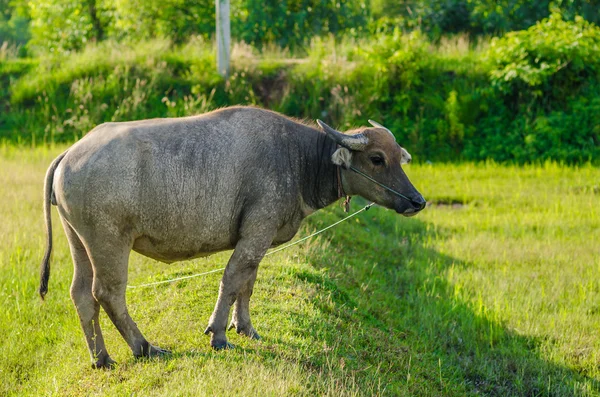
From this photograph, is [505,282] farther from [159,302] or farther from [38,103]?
[38,103]

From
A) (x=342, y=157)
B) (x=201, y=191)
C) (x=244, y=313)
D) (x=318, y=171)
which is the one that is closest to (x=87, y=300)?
(x=201, y=191)

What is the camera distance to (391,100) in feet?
51.0

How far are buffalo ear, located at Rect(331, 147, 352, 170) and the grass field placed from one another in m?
1.36

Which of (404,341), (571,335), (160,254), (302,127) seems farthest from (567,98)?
(160,254)

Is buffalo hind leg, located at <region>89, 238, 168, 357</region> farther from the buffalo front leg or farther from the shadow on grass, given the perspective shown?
the shadow on grass

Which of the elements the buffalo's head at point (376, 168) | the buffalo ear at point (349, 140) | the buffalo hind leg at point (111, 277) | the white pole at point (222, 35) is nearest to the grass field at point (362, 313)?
the buffalo hind leg at point (111, 277)

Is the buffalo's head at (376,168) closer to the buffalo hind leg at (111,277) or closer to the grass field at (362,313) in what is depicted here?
the grass field at (362,313)

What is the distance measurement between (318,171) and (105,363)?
2.04m

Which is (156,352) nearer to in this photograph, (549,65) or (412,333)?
(412,333)

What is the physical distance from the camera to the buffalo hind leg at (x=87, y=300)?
18.5 feet

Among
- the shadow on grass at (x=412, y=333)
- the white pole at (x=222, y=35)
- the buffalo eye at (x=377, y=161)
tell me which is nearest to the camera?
the buffalo eye at (x=377, y=161)

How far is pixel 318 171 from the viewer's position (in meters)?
6.17

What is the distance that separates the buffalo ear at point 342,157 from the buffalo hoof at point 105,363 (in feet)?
6.86

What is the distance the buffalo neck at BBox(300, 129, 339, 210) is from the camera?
6.14 m
